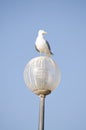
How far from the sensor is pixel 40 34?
400 inches

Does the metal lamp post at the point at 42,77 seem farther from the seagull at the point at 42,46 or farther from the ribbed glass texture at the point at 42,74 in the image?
the seagull at the point at 42,46

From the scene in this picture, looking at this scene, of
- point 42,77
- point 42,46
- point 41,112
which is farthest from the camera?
point 42,46

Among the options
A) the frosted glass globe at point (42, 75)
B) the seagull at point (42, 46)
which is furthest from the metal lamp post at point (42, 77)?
the seagull at point (42, 46)

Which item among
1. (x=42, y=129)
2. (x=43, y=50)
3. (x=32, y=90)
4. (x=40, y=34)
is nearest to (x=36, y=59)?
(x=32, y=90)

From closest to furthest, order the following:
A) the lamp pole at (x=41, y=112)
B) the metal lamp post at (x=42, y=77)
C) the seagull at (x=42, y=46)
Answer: the lamp pole at (x=41, y=112) < the metal lamp post at (x=42, y=77) < the seagull at (x=42, y=46)

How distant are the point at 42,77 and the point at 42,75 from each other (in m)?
0.05

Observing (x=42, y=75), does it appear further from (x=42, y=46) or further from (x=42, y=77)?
(x=42, y=46)

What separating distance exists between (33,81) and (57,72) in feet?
1.78

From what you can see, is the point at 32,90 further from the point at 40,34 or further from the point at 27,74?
the point at 40,34

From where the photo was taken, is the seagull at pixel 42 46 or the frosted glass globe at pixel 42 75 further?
the seagull at pixel 42 46

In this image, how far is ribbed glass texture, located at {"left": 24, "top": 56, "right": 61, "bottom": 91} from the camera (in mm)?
6098

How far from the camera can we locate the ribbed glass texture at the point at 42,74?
6.10 metres

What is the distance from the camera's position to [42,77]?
6.11m

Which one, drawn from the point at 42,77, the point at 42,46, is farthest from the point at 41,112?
the point at 42,46
